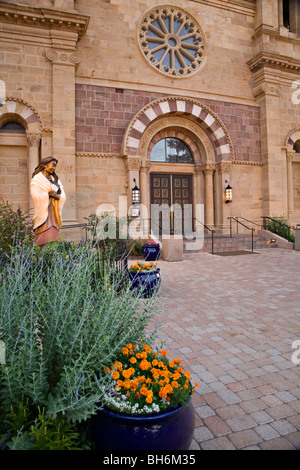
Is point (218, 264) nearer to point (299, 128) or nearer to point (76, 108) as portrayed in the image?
point (76, 108)

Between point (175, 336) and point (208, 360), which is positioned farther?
point (175, 336)

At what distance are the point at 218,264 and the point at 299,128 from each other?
11854mm

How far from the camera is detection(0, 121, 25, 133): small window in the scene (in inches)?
472

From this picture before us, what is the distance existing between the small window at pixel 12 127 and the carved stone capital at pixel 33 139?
81cm

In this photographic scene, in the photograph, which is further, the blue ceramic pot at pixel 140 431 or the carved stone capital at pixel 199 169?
the carved stone capital at pixel 199 169

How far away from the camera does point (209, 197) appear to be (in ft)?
50.1

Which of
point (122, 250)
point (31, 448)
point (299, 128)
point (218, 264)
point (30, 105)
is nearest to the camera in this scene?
point (31, 448)

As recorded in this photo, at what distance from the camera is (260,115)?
15930mm

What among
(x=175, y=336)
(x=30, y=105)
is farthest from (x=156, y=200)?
(x=175, y=336)

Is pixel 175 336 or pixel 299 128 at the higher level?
pixel 299 128

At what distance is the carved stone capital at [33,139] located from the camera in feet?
38.0

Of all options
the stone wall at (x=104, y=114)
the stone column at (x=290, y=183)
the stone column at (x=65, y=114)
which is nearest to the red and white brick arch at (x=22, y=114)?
the stone column at (x=65, y=114)

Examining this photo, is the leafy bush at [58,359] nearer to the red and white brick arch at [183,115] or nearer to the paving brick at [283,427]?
the paving brick at [283,427]

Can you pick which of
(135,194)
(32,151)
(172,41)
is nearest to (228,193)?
(135,194)
